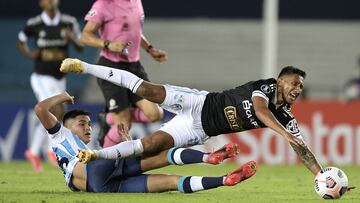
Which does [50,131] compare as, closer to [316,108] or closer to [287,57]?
[316,108]

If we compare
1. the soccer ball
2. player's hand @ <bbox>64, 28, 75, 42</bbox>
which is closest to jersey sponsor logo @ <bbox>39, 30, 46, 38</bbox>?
player's hand @ <bbox>64, 28, 75, 42</bbox>

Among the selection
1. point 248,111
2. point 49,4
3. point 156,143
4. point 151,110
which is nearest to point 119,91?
point 151,110

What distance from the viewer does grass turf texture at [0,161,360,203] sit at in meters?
9.60

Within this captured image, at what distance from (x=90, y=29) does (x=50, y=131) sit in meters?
2.65

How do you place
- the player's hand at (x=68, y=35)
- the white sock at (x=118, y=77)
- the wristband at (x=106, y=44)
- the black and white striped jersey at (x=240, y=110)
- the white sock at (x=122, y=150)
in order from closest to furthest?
1. the white sock at (x=122, y=150)
2. the black and white striped jersey at (x=240, y=110)
3. the white sock at (x=118, y=77)
4. the wristband at (x=106, y=44)
5. the player's hand at (x=68, y=35)

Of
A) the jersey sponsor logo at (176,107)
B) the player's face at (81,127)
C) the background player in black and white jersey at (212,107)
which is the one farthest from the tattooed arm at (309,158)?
the player's face at (81,127)

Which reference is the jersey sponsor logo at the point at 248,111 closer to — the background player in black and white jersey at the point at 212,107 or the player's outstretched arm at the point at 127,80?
the background player in black and white jersey at the point at 212,107

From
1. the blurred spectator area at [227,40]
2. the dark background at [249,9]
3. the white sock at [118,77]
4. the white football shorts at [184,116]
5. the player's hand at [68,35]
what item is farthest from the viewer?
the dark background at [249,9]

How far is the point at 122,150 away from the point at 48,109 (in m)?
0.85

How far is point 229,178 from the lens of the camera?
9.46m

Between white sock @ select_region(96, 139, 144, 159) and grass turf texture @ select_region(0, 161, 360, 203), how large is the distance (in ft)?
1.24

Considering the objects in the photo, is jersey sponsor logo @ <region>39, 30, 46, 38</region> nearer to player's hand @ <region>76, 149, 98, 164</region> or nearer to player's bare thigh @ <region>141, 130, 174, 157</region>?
player's bare thigh @ <region>141, 130, 174, 157</region>

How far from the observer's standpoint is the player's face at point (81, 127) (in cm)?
1063

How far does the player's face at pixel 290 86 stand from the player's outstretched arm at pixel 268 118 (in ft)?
0.82
